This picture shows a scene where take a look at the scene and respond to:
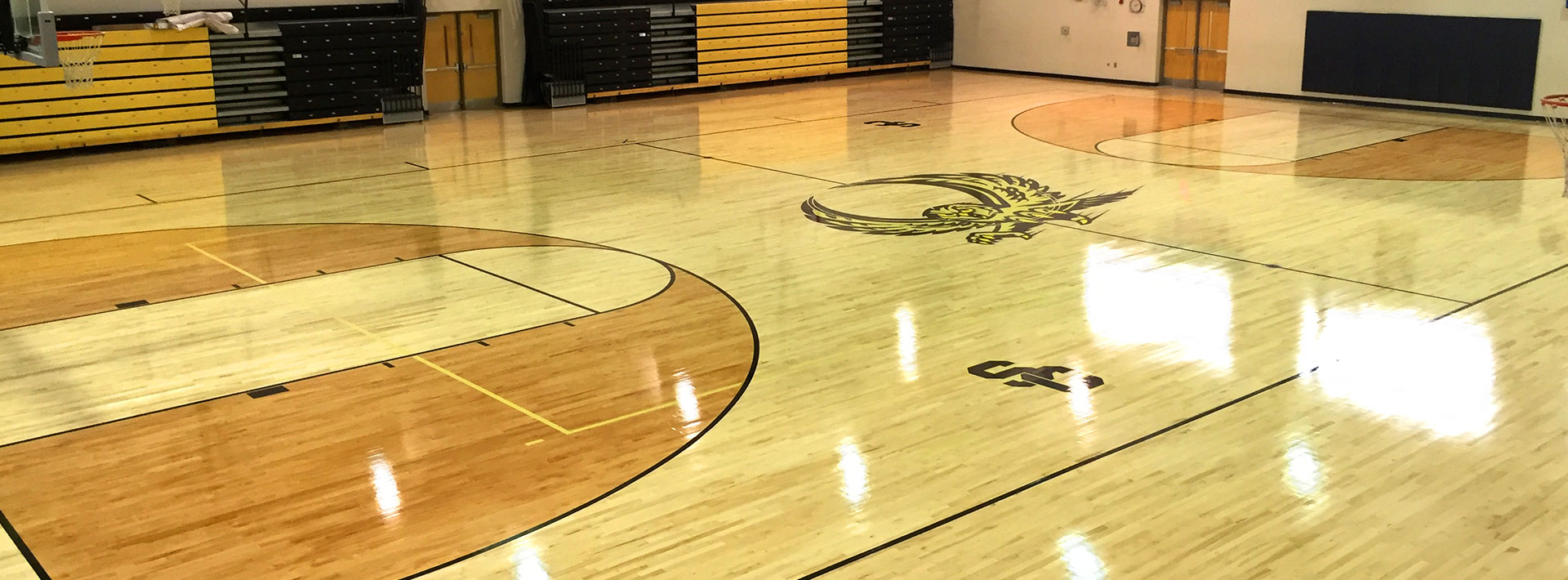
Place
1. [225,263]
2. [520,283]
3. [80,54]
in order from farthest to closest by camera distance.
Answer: [80,54], [225,263], [520,283]

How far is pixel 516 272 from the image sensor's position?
27.6 ft

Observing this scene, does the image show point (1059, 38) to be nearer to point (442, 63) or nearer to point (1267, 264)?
point (442, 63)

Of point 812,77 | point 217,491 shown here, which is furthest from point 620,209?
point 812,77

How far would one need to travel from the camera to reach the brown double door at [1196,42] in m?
17.9

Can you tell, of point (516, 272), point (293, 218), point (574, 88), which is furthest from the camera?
point (574, 88)

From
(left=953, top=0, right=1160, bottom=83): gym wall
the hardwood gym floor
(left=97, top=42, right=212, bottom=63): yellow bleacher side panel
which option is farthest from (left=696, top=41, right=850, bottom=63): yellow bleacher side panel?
(left=97, top=42, right=212, bottom=63): yellow bleacher side panel

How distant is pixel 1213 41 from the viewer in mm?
18000

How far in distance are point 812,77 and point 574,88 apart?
4.46 meters

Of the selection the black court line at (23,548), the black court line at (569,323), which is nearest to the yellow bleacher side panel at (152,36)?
the black court line at (569,323)

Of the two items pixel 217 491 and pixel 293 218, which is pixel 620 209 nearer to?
pixel 293 218

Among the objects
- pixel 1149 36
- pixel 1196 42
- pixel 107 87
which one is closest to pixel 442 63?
pixel 107 87

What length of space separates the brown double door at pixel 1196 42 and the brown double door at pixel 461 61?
31.2ft

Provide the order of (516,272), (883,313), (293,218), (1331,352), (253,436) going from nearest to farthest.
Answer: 1. (253,436)
2. (1331,352)
3. (883,313)
4. (516,272)
5. (293,218)

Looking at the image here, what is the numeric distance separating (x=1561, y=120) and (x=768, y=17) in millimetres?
10403
